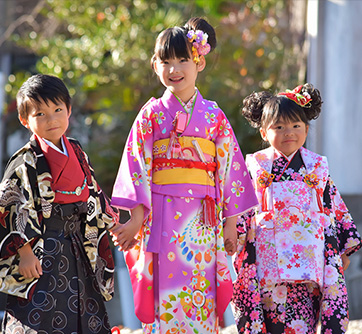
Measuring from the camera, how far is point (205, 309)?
341 centimetres

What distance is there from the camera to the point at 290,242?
144 inches

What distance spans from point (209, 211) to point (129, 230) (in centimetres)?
44

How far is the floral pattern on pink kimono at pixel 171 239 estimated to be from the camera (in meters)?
3.37

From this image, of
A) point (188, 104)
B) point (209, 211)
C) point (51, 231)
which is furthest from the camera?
point (188, 104)

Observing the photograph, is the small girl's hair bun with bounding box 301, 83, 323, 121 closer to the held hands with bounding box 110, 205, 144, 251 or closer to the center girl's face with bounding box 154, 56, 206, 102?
the center girl's face with bounding box 154, 56, 206, 102

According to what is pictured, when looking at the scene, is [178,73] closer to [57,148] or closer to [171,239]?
[57,148]

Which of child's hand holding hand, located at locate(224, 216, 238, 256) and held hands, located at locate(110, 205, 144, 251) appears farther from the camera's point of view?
child's hand holding hand, located at locate(224, 216, 238, 256)

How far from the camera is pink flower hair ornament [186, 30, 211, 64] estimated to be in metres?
3.55

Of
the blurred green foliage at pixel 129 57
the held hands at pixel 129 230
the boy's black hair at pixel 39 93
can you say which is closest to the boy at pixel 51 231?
the boy's black hair at pixel 39 93

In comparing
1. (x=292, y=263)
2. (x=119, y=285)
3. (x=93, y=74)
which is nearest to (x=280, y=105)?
(x=292, y=263)

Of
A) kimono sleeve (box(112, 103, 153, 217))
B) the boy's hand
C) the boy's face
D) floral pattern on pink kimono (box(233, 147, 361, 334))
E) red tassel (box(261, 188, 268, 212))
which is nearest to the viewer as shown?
the boy's hand

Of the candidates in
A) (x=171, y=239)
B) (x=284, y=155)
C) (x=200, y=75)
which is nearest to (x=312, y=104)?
(x=284, y=155)

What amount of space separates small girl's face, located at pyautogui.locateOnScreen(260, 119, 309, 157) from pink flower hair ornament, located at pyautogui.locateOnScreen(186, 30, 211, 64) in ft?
2.00

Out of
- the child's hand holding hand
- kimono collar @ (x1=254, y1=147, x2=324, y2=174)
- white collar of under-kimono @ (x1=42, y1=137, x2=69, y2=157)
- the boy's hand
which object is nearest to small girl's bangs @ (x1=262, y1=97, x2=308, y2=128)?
kimono collar @ (x1=254, y1=147, x2=324, y2=174)
